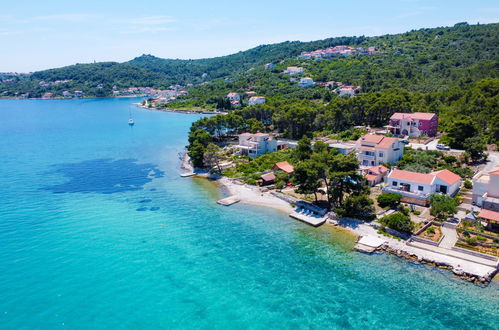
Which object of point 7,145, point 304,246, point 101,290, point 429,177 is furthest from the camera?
point 7,145

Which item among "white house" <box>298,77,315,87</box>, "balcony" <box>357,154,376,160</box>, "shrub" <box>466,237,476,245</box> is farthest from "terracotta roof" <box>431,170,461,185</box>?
"white house" <box>298,77,315,87</box>

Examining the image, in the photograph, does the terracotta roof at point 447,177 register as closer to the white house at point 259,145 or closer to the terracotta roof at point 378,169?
the terracotta roof at point 378,169

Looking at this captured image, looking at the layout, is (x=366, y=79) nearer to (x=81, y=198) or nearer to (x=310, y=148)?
(x=310, y=148)

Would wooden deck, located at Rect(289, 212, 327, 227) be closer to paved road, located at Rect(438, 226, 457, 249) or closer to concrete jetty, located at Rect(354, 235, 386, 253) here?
concrete jetty, located at Rect(354, 235, 386, 253)

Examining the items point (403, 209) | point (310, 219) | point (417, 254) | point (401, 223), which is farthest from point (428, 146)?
point (417, 254)

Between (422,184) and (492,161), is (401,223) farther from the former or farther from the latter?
(492,161)

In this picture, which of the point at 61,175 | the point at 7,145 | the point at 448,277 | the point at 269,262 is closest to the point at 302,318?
the point at 269,262
